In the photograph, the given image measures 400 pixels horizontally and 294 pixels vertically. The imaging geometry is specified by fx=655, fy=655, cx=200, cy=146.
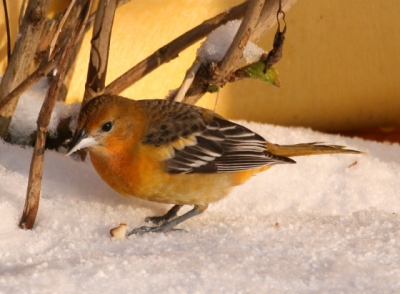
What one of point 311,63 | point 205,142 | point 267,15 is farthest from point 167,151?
point 311,63

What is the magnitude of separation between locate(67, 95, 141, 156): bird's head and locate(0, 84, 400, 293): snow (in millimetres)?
318

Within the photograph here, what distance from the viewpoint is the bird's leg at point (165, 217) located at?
3.07 metres

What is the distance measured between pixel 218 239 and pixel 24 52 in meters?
1.34

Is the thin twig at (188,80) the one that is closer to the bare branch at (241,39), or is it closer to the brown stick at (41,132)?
the bare branch at (241,39)

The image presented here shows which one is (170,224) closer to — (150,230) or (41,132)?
(150,230)

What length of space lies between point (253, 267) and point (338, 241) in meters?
0.52

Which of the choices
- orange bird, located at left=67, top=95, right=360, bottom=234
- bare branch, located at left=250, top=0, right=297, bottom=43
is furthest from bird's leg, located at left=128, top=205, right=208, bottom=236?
bare branch, located at left=250, top=0, right=297, bottom=43

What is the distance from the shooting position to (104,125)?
9.40 ft

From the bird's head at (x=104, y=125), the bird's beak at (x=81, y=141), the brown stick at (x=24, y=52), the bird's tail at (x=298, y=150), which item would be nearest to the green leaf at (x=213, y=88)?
the bird's tail at (x=298, y=150)

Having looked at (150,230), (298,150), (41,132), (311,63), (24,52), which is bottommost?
(150,230)

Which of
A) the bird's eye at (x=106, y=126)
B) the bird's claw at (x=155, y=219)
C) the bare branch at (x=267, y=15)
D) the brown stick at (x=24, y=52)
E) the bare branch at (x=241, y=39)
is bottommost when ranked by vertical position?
the bird's claw at (x=155, y=219)

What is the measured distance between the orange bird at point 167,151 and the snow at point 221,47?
299 mm

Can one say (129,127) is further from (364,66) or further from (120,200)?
(364,66)

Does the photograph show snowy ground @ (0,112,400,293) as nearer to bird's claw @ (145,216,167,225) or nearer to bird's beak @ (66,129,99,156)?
bird's claw @ (145,216,167,225)
